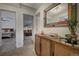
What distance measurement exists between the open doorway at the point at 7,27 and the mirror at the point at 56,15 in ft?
1.93

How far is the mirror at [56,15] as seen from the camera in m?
1.36

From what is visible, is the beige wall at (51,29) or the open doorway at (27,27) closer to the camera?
the beige wall at (51,29)

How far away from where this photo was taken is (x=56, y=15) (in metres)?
1.48

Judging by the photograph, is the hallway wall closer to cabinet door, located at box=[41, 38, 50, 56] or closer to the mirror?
the mirror

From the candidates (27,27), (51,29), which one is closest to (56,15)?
(51,29)

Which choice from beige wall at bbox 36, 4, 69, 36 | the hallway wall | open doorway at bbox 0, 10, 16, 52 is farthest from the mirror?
open doorway at bbox 0, 10, 16, 52

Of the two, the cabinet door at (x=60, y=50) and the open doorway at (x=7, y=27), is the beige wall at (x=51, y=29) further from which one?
the open doorway at (x=7, y=27)

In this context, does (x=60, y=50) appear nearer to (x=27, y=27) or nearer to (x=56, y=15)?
(x=56, y=15)

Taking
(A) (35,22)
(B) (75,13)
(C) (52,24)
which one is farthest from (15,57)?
(B) (75,13)

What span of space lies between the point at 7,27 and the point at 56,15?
81cm

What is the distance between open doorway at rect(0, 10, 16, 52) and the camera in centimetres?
149

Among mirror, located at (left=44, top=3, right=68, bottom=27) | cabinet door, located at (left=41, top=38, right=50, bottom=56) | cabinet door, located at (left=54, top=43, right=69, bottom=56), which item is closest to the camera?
cabinet door, located at (left=54, top=43, right=69, bottom=56)

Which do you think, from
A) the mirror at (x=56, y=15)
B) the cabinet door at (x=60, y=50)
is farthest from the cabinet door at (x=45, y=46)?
the mirror at (x=56, y=15)

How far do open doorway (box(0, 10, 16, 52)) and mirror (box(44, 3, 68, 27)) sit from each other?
1.93 ft
